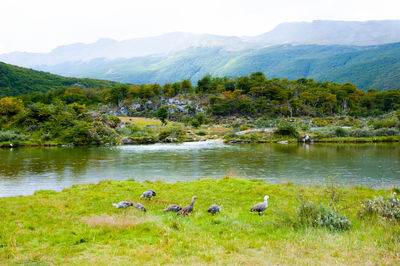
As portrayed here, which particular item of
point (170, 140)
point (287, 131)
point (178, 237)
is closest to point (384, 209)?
point (178, 237)

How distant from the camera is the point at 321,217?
8148 mm

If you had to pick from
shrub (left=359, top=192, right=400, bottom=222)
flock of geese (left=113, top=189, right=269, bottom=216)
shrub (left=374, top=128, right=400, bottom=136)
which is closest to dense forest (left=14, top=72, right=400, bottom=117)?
shrub (left=374, top=128, right=400, bottom=136)

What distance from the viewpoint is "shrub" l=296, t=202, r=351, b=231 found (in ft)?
25.5

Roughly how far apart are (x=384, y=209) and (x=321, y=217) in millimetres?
1899

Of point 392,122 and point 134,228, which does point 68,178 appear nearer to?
point 134,228

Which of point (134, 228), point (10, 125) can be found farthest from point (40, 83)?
point (134, 228)

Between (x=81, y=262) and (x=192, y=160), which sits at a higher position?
(x=81, y=262)

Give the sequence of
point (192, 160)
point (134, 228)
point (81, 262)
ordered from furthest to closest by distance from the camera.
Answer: point (192, 160) → point (134, 228) → point (81, 262)

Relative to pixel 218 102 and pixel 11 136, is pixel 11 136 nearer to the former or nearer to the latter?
pixel 11 136

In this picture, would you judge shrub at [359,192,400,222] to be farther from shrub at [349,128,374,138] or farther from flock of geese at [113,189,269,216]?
shrub at [349,128,374,138]

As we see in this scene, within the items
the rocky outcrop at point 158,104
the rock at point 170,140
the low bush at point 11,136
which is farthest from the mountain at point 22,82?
the rock at point 170,140

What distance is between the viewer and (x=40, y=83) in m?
145

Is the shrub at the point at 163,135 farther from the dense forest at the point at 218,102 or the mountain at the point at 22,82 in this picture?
the mountain at the point at 22,82

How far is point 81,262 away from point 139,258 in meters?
1.18
